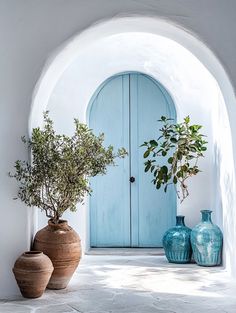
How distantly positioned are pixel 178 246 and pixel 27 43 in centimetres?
269

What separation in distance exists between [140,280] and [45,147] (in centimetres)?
159

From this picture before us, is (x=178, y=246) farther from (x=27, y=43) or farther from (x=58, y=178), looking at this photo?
(x=27, y=43)

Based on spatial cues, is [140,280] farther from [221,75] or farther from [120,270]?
[221,75]

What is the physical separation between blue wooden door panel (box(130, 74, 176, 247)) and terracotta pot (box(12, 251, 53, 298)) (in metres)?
2.50

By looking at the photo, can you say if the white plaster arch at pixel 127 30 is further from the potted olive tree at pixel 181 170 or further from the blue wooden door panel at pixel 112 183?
the blue wooden door panel at pixel 112 183

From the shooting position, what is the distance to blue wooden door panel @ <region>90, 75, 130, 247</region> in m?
6.24

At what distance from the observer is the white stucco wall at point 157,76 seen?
19.0 feet

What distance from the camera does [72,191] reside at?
399cm

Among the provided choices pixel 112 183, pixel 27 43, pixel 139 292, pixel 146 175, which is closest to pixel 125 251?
pixel 112 183

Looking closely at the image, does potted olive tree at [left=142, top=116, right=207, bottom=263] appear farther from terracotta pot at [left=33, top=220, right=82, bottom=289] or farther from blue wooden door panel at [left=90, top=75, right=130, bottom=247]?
terracotta pot at [left=33, top=220, right=82, bottom=289]

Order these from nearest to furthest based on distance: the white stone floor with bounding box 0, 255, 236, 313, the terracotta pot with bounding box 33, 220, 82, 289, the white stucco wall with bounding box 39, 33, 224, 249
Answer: the white stone floor with bounding box 0, 255, 236, 313 → the terracotta pot with bounding box 33, 220, 82, 289 → the white stucco wall with bounding box 39, 33, 224, 249

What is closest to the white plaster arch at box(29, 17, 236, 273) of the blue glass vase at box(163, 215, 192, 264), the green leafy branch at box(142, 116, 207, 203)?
the blue glass vase at box(163, 215, 192, 264)

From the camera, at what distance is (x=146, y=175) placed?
245 inches

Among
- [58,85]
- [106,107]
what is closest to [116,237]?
[106,107]
